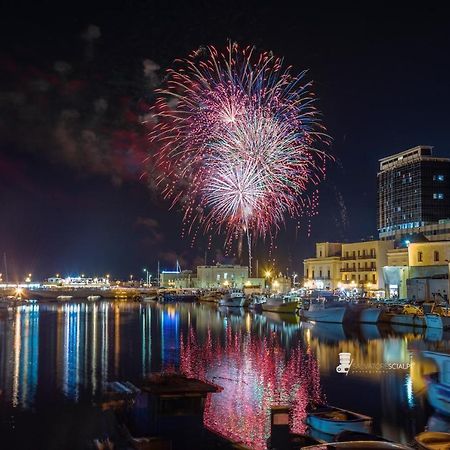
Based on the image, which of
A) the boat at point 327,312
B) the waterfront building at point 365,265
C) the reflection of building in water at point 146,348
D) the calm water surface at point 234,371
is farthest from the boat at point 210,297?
the calm water surface at point 234,371

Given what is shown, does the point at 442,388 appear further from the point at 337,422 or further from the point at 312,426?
the point at 312,426

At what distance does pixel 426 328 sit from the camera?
4525 cm

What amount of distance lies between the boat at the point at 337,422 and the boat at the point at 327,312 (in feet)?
131

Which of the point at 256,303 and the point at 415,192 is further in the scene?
the point at 415,192

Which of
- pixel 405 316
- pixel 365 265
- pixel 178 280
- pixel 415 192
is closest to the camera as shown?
pixel 405 316

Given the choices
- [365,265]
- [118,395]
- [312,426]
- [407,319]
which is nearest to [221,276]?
[365,265]

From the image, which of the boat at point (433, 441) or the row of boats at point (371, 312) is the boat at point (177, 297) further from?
the boat at point (433, 441)

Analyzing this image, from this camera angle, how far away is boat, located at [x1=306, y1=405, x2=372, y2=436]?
15562 mm

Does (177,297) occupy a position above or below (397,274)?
below

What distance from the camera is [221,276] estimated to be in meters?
150

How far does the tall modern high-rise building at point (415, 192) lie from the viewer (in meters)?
108

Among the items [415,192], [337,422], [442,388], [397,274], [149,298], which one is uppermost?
[415,192]

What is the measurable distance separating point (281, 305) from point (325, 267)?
12.1 m

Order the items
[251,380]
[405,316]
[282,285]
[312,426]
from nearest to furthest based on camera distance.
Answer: [312,426]
[251,380]
[405,316]
[282,285]
